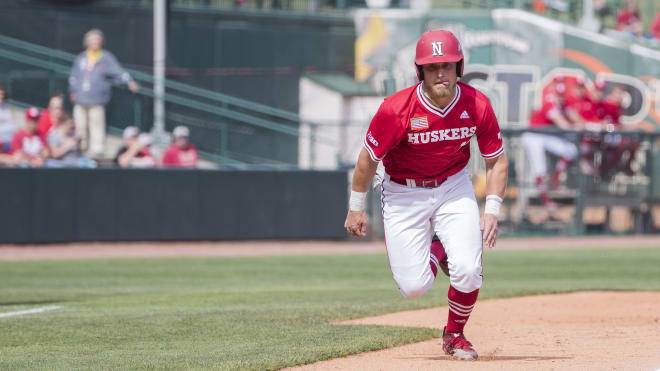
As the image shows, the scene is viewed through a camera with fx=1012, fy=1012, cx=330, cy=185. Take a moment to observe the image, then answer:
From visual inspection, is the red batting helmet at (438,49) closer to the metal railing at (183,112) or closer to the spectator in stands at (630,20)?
the metal railing at (183,112)

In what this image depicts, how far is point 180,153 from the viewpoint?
15555mm

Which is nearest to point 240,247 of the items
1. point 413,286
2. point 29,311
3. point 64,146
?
point 64,146

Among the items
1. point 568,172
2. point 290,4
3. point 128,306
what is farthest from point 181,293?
point 290,4

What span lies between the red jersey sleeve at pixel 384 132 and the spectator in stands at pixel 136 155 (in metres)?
9.94

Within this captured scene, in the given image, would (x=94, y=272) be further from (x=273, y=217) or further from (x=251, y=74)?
(x=251, y=74)

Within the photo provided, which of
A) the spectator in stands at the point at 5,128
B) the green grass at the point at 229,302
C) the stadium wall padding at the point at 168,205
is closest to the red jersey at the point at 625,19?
the green grass at the point at 229,302

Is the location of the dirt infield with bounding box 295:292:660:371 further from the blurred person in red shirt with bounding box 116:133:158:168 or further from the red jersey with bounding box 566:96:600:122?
the red jersey with bounding box 566:96:600:122

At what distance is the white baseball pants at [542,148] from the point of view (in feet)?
54.5

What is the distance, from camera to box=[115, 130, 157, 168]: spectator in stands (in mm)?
15250

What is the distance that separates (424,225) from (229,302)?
3545 mm

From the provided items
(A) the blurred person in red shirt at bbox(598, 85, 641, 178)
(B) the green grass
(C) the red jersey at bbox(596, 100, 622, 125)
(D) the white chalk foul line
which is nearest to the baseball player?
(B) the green grass

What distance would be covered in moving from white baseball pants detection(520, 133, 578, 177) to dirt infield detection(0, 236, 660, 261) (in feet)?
4.07

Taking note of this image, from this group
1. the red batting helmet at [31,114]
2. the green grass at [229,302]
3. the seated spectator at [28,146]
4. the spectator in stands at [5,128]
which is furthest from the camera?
the spectator in stands at [5,128]

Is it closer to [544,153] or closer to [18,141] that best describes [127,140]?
[18,141]
